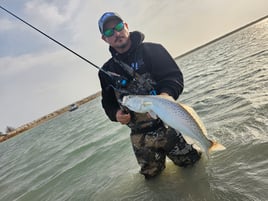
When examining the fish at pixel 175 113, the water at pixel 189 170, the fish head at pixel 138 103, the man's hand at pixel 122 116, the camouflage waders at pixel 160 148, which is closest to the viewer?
the fish at pixel 175 113

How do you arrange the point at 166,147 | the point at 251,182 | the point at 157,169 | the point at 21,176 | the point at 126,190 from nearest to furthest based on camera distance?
1. the point at 251,182
2. the point at 166,147
3. the point at 157,169
4. the point at 126,190
5. the point at 21,176

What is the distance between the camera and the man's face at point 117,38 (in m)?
5.33

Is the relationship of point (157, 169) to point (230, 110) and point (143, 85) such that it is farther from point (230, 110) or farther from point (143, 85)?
point (230, 110)

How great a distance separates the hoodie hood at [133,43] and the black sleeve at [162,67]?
0.54ft

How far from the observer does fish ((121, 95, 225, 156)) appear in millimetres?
3979

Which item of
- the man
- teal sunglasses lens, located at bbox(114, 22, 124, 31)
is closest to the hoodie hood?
the man

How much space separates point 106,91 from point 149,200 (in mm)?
2218

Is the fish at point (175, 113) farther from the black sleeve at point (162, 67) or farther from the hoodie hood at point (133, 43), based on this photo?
the hoodie hood at point (133, 43)

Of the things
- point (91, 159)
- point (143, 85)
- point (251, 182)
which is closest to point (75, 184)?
point (91, 159)

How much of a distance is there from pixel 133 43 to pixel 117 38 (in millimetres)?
310

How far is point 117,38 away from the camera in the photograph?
17.7 ft

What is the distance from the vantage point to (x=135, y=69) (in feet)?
18.2

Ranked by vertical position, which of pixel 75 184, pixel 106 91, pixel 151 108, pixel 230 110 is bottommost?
pixel 230 110

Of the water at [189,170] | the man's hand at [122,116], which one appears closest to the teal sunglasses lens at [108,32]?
the man's hand at [122,116]
